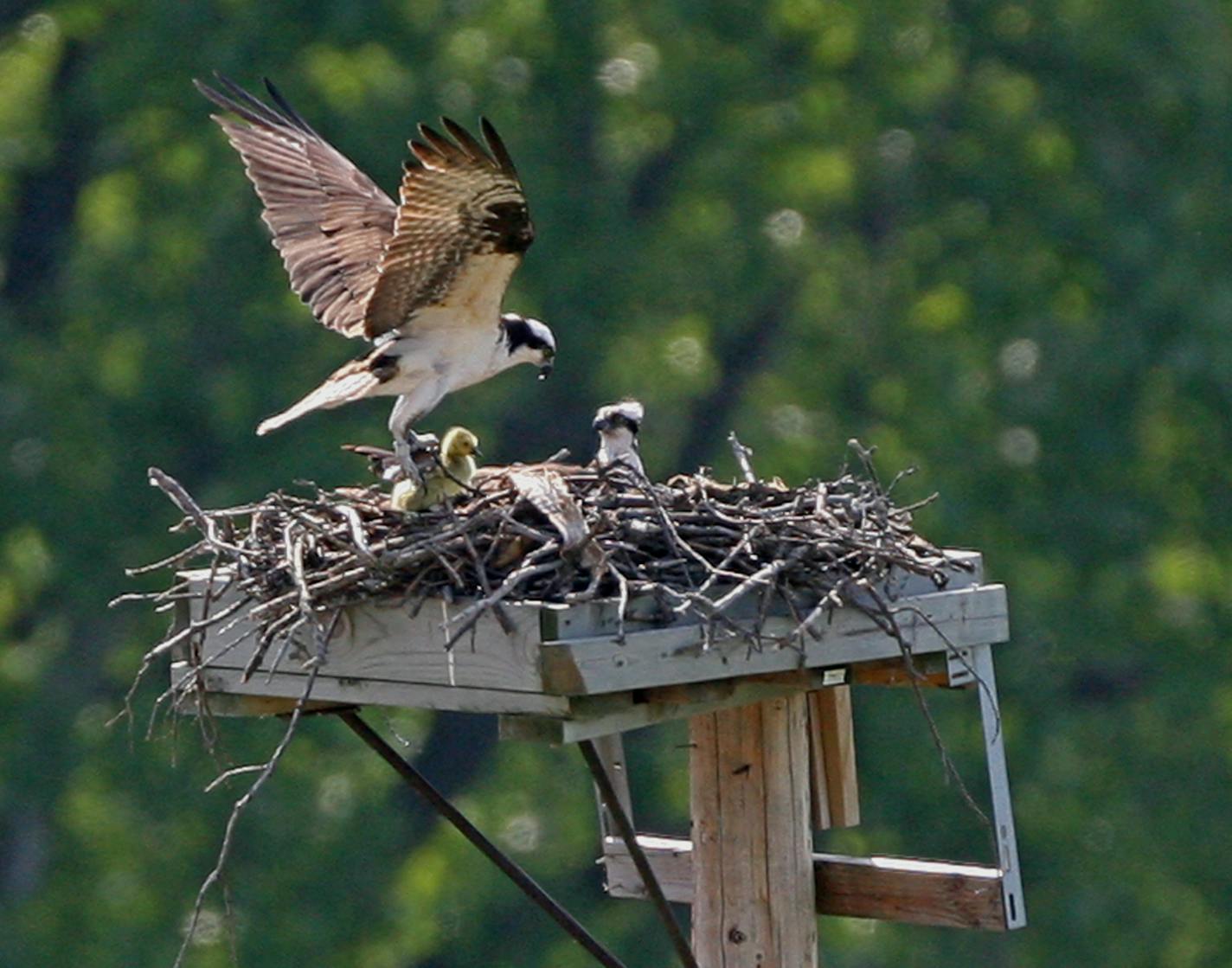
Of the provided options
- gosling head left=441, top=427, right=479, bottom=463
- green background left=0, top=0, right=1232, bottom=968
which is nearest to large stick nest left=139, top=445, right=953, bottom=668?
gosling head left=441, top=427, right=479, bottom=463

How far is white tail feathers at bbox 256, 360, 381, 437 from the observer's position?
5773 millimetres

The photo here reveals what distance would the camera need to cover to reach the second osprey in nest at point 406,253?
523 cm

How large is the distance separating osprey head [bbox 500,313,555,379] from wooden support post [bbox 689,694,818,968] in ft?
4.85

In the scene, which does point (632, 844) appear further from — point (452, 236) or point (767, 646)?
point (452, 236)

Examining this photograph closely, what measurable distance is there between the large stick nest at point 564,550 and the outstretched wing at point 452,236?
0.59 meters

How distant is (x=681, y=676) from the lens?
441cm

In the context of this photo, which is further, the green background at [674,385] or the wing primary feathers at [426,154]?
the green background at [674,385]

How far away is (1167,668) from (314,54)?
18.7 ft

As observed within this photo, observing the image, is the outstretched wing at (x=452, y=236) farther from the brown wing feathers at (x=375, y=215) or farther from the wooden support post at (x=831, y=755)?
the wooden support post at (x=831, y=755)

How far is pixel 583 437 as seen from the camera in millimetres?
13508

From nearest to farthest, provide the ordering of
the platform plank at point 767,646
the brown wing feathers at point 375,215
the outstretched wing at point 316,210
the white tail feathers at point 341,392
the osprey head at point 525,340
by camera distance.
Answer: the platform plank at point 767,646
the brown wing feathers at point 375,215
the white tail feathers at point 341,392
the osprey head at point 525,340
the outstretched wing at point 316,210

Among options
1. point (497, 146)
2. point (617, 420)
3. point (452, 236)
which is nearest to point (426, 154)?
point (497, 146)

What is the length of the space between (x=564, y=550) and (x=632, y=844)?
0.60 metres

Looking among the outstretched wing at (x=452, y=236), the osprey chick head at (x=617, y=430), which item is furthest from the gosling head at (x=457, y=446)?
the osprey chick head at (x=617, y=430)
